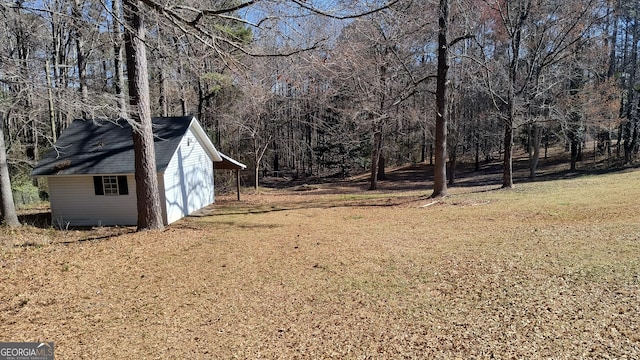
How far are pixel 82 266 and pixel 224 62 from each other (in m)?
4.96

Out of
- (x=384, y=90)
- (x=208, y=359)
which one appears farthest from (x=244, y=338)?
(x=384, y=90)

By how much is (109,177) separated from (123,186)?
74 cm

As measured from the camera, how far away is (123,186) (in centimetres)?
1376

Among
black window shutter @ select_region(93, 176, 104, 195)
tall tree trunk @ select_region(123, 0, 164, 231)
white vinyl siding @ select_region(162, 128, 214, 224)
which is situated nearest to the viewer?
tall tree trunk @ select_region(123, 0, 164, 231)

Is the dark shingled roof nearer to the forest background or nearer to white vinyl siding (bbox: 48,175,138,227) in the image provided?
white vinyl siding (bbox: 48,175,138,227)

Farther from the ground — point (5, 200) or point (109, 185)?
point (109, 185)

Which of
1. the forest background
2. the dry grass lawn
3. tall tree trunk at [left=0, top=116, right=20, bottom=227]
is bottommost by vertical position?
the dry grass lawn

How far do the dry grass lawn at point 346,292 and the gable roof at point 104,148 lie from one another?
14.4 ft

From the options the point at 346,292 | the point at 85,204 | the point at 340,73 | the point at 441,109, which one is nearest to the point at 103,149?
the point at 85,204

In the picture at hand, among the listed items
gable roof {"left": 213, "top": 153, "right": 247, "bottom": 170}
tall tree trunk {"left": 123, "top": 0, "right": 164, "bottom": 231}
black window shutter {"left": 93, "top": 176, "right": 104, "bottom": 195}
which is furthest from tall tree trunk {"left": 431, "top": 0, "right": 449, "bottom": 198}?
black window shutter {"left": 93, "top": 176, "right": 104, "bottom": 195}

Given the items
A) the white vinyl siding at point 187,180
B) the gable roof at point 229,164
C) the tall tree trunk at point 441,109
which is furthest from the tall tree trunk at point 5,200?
the tall tree trunk at point 441,109

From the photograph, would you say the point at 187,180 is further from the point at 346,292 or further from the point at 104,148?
the point at 346,292

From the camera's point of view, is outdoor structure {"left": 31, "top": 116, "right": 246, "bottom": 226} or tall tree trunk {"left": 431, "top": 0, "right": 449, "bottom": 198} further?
tall tree trunk {"left": 431, "top": 0, "right": 449, "bottom": 198}

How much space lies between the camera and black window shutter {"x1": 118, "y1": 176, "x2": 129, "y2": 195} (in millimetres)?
13727
